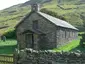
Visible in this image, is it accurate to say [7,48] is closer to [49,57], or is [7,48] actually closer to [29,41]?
[29,41]

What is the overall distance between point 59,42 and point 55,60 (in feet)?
111

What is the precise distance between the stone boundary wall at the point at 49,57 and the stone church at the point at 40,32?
3150cm

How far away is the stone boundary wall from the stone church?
31.5m

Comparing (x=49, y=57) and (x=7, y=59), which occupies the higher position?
(x=49, y=57)

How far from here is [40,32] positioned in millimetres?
50125

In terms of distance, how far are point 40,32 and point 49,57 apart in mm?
34101

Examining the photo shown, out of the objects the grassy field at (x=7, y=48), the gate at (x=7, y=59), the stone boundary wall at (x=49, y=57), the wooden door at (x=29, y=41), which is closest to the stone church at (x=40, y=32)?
the wooden door at (x=29, y=41)

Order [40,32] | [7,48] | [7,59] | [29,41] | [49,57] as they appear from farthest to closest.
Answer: [29,41] < [40,32] < [7,48] < [7,59] < [49,57]

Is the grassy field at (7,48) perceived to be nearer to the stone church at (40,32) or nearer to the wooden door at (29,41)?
the stone church at (40,32)

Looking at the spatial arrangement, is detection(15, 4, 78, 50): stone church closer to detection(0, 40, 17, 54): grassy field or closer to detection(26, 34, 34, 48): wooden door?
detection(26, 34, 34, 48): wooden door

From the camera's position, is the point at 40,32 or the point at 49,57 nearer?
the point at 49,57

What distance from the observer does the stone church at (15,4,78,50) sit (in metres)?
49.0

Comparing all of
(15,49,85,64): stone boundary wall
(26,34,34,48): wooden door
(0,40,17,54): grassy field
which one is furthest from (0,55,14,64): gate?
(26,34,34,48): wooden door

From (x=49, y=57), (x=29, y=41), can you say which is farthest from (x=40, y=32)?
(x=49, y=57)
